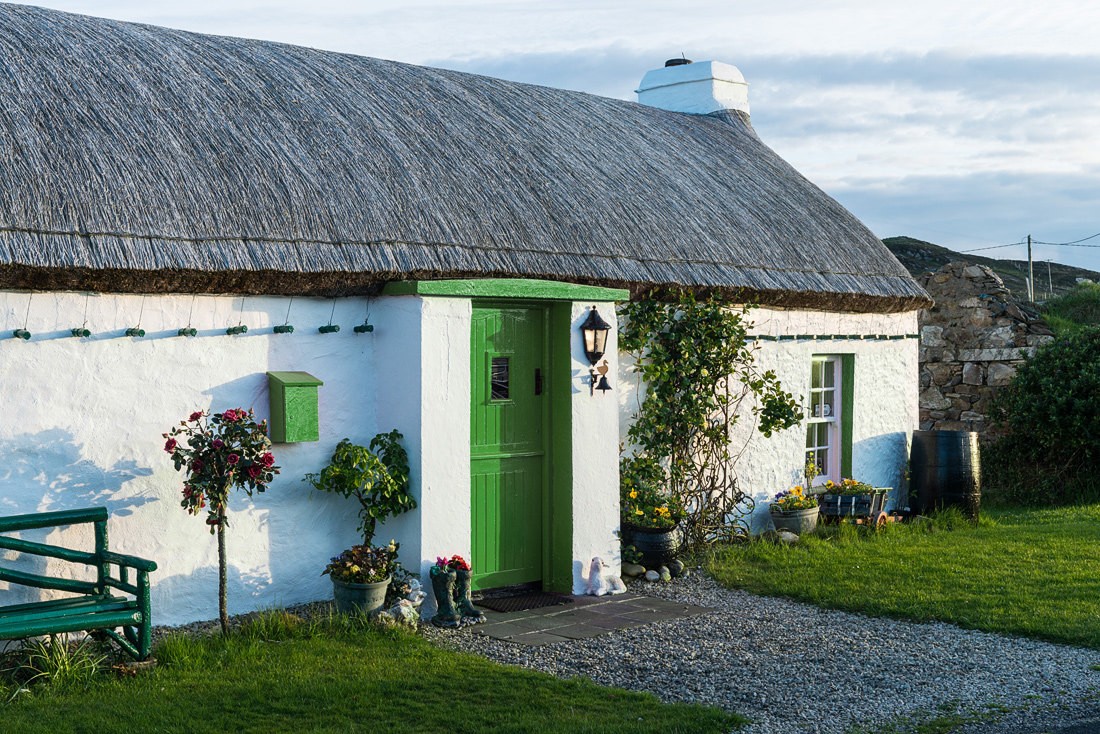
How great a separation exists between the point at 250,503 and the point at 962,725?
4.21 meters

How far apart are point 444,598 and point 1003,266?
2951cm

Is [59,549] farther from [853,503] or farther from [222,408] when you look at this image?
[853,503]

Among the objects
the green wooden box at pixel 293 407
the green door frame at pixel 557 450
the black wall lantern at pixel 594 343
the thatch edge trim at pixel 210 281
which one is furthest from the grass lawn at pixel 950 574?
the green wooden box at pixel 293 407

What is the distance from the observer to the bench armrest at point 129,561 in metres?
6.09

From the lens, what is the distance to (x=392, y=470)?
751 centimetres

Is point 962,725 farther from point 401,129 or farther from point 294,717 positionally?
point 401,129

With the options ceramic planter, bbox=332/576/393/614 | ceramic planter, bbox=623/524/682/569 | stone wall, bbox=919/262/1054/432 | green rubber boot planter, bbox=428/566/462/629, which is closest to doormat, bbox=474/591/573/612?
green rubber boot planter, bbox=428/566/462/629

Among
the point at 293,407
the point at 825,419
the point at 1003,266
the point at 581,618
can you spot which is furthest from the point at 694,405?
the point at 1003,266

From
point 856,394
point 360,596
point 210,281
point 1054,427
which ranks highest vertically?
point 210,281

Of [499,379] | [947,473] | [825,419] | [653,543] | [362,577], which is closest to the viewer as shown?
[362,577]

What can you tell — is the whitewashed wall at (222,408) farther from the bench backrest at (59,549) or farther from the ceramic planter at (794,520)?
the ceramic planter at (794,520)

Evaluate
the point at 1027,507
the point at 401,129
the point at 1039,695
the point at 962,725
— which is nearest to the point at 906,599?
the point at 1039,695

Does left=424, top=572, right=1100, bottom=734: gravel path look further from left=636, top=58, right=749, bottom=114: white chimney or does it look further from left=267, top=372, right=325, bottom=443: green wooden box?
left=636, top=58, right=749, bottom=114: white chimney

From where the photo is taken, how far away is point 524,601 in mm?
8195
